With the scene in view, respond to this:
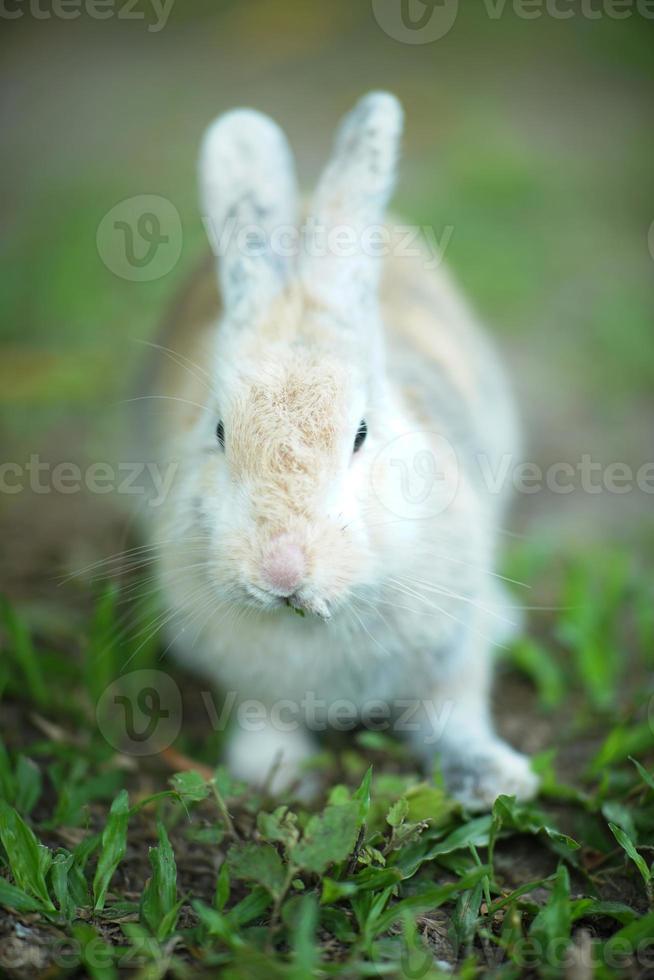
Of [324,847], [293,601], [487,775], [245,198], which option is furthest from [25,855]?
[245,198]

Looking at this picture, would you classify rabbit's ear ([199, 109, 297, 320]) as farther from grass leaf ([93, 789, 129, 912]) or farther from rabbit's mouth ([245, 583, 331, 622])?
grass leaf ([93, 789, 129, 912])

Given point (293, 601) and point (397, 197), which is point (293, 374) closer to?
point (293, 601)

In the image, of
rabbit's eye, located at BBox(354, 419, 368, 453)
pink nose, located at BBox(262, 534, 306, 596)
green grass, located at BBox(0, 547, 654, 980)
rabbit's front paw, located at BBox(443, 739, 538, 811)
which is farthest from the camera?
rabbit's front paw, located at BBox(443, 739, 538, 811)

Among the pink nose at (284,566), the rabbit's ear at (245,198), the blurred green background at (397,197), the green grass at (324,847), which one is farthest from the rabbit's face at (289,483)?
the blurred green background at (397,197)

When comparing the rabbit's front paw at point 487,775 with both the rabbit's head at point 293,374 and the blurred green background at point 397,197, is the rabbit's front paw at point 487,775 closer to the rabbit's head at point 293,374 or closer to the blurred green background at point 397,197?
the rabbit's head at point 293,374

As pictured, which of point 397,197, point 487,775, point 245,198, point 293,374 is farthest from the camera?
point 397,197

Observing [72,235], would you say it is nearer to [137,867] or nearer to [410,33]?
[410,33]

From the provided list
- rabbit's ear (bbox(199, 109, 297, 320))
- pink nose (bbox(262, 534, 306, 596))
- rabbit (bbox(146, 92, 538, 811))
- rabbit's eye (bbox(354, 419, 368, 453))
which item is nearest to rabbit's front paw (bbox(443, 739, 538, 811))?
rabbit (bbox(146, 92, 538, 811))
